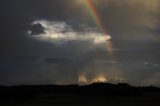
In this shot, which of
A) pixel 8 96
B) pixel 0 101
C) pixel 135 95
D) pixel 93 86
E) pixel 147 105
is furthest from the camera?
pixel 93 86

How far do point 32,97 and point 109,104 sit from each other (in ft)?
52.0

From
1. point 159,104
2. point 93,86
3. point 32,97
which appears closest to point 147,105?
point 159,104

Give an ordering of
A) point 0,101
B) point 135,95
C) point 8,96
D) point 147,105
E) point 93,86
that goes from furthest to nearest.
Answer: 1. point 93,86
2. point 135,95
3. point 8,96
4. point 0,101
5. point 147,105

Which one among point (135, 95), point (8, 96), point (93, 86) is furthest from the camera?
point (93, 86)

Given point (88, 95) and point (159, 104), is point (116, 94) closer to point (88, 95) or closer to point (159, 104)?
point (88, 95)

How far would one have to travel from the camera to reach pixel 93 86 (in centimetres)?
8062

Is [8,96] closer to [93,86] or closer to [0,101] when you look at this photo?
[0,101]

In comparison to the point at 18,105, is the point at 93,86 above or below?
above

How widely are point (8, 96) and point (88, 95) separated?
14.2 metres

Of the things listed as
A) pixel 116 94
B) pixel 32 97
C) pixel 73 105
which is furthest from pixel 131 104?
pixel 32 97

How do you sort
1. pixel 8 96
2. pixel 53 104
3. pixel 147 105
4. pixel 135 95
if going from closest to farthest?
pixel 147 105, pixel 53 104, pixel 8 96, pixel 135 95

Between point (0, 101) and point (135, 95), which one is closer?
point (0, 101)

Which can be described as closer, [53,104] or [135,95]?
[53,104]

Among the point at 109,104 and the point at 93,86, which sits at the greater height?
the point at 93,86
